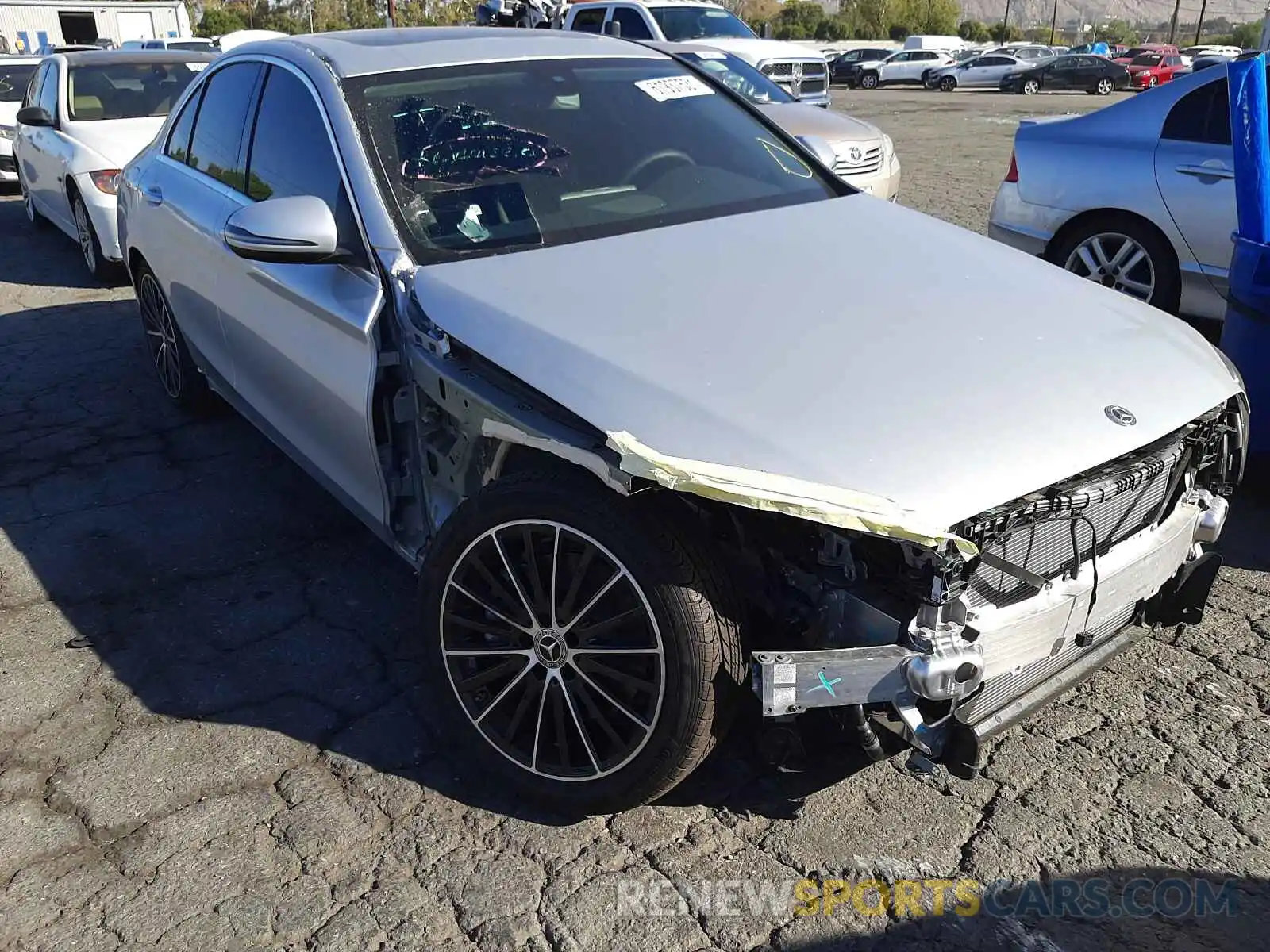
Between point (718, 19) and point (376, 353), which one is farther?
point (718, 19)

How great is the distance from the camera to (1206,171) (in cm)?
545

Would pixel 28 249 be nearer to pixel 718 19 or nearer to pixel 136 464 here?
pixel 136 464

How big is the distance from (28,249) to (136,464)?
6.04 metres

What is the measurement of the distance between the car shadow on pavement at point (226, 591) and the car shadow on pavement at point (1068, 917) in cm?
37

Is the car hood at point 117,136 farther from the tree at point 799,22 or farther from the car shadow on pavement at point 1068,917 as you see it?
the tree at point 799,22

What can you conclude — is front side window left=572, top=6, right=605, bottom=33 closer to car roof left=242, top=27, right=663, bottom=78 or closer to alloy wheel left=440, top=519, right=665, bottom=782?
car roof left=242, top=27, right=663, bottom=78

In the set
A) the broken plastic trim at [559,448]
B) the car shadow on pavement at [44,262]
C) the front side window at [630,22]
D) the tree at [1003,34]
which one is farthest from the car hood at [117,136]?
the tree at [1003,34]

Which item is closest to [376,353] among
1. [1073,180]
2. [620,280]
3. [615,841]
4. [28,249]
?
[620,280]

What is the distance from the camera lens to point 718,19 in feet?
45.4

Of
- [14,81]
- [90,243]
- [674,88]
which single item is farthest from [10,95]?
[674,88]

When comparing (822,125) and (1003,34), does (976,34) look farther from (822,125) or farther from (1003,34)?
(822,125)

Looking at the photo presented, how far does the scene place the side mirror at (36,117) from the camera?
7.79 meters

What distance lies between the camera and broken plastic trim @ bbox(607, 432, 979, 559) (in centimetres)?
201

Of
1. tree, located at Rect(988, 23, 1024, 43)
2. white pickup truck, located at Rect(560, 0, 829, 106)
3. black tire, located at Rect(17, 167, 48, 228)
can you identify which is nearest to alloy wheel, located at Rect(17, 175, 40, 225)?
black tire, located at Rect(17, 167, 48, 228)
